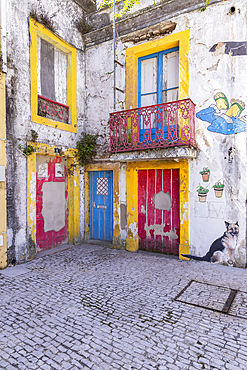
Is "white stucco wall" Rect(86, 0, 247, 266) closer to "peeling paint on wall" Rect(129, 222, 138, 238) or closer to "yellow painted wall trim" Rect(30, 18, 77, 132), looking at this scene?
"peeling paint on wall" Rect(129, 222, 138, 238)

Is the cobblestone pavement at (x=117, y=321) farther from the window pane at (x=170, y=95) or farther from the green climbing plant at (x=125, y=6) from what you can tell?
the green climbing plant at (x=125, y=6)

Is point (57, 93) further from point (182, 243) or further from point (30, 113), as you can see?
point (182, 243)

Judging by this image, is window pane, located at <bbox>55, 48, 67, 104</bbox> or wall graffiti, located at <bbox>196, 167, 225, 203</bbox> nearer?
wall graffiti, located at <bbox>196, 167, 225, 203</bbox>

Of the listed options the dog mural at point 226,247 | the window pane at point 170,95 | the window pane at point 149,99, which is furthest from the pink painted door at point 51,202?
the dog mural at point 226,247

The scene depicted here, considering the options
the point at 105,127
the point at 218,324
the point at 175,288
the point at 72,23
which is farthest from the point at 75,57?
the point at 218,324

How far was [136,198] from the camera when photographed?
653cm

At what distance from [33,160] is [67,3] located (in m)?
4.71

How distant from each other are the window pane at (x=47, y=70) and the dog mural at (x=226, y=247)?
18.3 ft

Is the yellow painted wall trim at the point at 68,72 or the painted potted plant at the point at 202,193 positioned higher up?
the yellow painted wall trim at the point at 68,72

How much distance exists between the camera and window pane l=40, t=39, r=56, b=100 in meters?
6.19

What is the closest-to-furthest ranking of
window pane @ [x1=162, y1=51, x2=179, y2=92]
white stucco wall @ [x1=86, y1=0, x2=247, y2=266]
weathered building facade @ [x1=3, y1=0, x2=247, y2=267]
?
white stucco wall @ [x1=86, y1=0, x2=247, y2=266]
weathered building facade @ [x1=3, y1=0, x2=247, y2=267]
window pane @ [x1=162, y1=51, x2=179, y2=92]

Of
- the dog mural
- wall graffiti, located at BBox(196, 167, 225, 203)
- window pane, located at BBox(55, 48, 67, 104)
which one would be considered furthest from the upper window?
the dog mural

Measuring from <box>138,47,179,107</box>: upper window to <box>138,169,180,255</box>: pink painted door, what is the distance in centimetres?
196

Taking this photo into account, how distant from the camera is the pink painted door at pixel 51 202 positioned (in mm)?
6094
